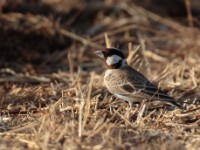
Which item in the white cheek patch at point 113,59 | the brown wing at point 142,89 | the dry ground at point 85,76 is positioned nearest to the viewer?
the dry ground at point 85,76

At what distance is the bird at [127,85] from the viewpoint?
6.96 metres

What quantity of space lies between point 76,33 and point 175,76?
3.03 meters

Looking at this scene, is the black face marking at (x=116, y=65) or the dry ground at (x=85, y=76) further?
the black face marking at (x=116, y=65)

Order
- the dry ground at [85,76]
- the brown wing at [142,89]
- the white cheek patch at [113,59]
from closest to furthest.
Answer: the dry ground at [85,76], the brown wing at [142,89], the white cheek patch at [113,59]

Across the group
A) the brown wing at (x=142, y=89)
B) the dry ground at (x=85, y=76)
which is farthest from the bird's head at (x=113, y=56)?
the dry ground at (x=85, y=76)

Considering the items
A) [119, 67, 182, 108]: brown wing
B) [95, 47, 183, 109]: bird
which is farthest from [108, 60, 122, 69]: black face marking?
[119, 67, 182, 108]: brown wing

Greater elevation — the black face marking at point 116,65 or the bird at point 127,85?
the black face marking at point 116,65

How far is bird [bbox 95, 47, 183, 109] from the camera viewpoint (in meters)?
6.96

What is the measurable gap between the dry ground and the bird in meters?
0.13

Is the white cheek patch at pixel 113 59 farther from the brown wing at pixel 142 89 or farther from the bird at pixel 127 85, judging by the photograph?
the brown wing at pixel 142 89

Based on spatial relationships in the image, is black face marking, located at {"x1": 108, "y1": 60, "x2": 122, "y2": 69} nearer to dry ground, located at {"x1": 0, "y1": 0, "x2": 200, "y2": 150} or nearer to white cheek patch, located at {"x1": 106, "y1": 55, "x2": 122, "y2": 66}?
white cheek patch, located at {"x1": 106, "y1": 55, "x2": 122, "y2": 66}

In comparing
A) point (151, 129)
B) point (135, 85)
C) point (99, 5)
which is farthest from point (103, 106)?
point (99, 5)

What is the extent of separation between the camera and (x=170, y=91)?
8.10m

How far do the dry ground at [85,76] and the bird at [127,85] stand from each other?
0.13 metres
